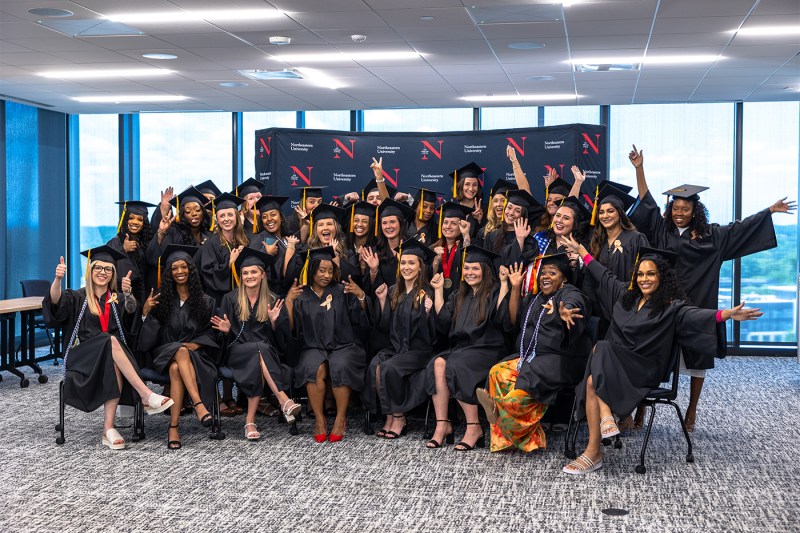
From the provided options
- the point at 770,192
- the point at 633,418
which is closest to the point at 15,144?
the point at 633,418

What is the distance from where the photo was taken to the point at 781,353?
363 inches

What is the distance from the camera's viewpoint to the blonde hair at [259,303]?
5.63m

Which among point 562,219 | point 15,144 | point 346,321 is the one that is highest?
point 15,144

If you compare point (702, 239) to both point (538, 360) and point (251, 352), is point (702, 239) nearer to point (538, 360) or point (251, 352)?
point (538, 360)

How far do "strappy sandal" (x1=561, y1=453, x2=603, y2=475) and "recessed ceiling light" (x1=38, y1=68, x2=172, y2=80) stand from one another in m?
5.11

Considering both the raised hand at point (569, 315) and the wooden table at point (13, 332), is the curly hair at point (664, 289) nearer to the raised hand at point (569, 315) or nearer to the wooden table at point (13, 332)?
the raised hand at point (569, 315)

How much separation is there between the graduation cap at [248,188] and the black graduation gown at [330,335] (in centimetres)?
163

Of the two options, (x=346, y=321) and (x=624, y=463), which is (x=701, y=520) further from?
(x=346, y=321)

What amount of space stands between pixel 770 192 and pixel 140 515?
24.9 feet

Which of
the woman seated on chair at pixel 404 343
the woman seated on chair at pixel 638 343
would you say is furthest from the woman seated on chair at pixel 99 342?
the woman seated on chair at pixel 638 343

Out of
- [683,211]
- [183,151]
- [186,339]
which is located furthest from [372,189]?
[183,151]

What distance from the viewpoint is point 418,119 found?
33.1ft

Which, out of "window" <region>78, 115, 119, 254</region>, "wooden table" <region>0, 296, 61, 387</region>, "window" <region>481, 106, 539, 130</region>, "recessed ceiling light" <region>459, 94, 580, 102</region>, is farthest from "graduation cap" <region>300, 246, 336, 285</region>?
"window" <region>78, 115, 119, 254</region>

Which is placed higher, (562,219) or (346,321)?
(562,219)
